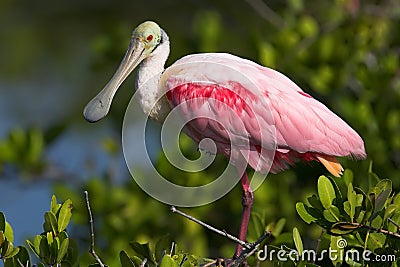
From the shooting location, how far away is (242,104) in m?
4.06

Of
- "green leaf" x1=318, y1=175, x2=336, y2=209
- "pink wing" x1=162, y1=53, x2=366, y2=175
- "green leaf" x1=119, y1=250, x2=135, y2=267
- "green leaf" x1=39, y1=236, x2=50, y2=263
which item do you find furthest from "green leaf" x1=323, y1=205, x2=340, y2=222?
"green leaf" x1=39, y1=236, x2=50, y2=263

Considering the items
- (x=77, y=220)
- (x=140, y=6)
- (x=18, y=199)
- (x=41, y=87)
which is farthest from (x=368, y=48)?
(x=140, y=6)

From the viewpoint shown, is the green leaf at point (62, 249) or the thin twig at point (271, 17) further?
the thin twig at point (271, 17)

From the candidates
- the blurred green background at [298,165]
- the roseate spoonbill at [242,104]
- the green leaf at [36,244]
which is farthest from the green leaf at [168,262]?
the blurred green background at [298,165]

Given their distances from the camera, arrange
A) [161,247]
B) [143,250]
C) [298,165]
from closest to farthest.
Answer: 1. [143,250]
2. [161,247]
3. [298,165]

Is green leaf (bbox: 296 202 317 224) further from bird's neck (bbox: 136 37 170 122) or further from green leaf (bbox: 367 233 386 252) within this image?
bird's neck (bbox: 136 37 170 122)

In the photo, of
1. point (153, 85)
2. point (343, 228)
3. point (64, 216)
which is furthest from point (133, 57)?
point (343, 228)

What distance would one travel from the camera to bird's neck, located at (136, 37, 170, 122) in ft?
13.3

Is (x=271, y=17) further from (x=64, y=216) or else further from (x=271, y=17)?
(x=64, y=216)

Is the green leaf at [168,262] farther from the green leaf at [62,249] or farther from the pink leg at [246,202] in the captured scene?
the pink leg at [246,202]

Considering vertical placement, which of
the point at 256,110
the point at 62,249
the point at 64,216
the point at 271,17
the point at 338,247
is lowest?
the point at 338,247

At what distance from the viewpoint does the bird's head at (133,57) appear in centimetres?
409

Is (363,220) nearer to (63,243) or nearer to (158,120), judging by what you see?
(63,243)

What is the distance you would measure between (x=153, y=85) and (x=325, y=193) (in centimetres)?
112
